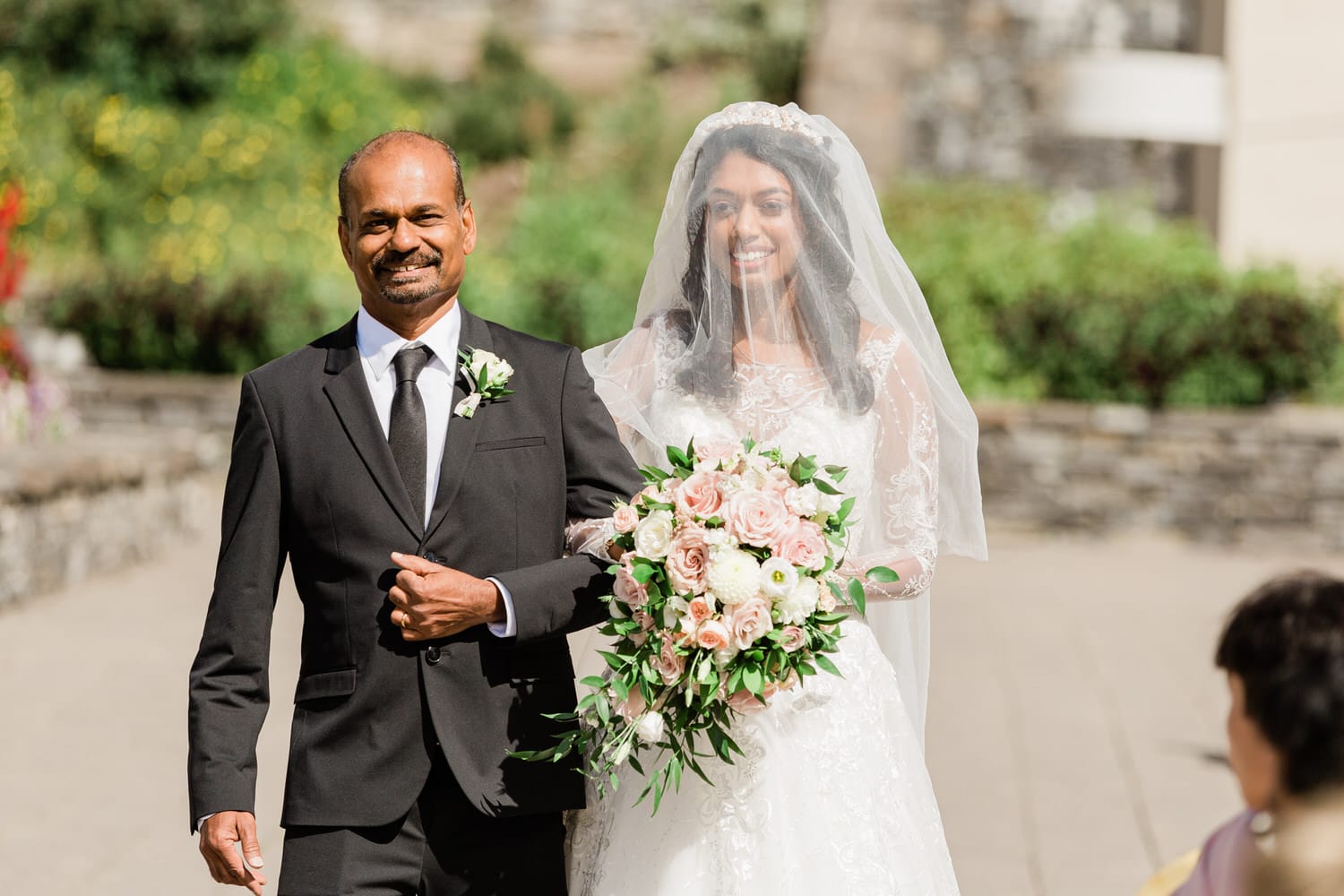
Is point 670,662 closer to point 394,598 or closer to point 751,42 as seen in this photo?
point 394,598

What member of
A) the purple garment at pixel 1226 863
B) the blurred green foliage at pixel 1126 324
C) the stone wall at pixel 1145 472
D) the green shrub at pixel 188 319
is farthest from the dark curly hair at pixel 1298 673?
the green shrub at pixel 188 319

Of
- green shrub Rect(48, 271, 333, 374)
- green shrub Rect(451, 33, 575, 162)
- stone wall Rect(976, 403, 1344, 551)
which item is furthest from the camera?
green shrub Rect(451, 33, 575, 162)

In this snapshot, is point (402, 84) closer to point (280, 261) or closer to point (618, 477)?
point (280, 261)

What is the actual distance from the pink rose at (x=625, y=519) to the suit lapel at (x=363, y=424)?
1.17ft

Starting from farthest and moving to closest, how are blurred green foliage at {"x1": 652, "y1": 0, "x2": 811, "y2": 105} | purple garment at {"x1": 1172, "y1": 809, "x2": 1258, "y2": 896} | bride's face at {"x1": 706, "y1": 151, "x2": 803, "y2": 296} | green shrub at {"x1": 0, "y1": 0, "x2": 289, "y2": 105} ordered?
blurred green foliage at {"x1": 652, "y1": 0, "x2": 811, "y2": 105} → green shrub at {"x1": 0, "y1": 0, "x2": 289, "y2": 105} → bride's face at {"x1": 706, "y1": 151, "x2": 803, "y2": 296} → purple garment at {"x1": 1172, "y1": 809, "x2": 1258, "y2": 896}

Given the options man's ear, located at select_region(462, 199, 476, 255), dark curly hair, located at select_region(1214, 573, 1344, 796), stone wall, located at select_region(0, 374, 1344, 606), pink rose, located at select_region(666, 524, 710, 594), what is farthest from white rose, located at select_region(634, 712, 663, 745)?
stone wall, located at select_region(0, 374, 1344, 606)

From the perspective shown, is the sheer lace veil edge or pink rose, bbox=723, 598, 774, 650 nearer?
pink rose, bbox=723, 598, 774, 650

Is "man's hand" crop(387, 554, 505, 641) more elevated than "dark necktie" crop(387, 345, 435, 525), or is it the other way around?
"dark necktie" crop(387, 345, 435, 525)

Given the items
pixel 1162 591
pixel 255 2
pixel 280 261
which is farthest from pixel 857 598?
pixel 255 2

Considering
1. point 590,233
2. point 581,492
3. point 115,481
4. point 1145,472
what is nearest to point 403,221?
point 581,492

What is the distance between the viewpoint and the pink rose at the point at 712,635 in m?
2.69

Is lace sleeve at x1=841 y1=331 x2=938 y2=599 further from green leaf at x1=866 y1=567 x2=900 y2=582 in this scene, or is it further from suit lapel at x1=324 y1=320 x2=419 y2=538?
suit lapel at x1=324 y1=320 x2=419 y2=538

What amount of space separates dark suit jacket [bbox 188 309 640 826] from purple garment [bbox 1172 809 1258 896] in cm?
121

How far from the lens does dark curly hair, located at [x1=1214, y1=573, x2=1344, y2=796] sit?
74.1 inches
